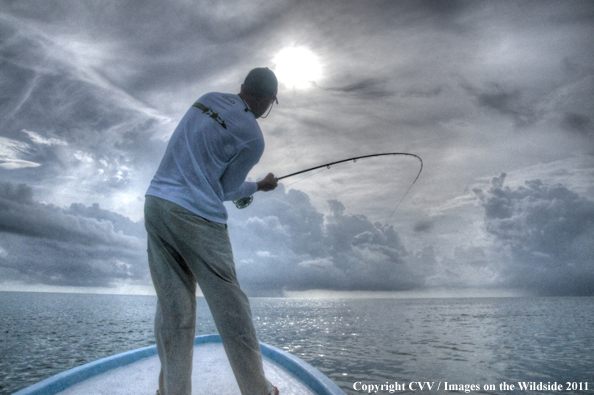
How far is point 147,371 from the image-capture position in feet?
10.9

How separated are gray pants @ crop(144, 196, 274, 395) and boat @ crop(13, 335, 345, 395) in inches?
39.8

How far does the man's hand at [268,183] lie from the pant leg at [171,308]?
892 millimetres

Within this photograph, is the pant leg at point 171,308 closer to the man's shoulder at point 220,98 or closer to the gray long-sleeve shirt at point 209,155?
the gray long-sleeve shirt at point 209,155

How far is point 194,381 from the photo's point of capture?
292 cm

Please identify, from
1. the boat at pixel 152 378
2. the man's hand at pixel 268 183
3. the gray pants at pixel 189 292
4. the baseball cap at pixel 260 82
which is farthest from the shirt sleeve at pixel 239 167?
the boat at pixel 152 378

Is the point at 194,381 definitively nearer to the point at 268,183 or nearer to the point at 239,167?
the point at 268,183

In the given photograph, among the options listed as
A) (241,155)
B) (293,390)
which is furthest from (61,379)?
(241,155)

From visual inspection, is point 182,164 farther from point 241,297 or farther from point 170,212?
point 241,297

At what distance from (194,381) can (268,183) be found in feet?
6.35

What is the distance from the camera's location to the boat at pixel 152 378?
2615 mm

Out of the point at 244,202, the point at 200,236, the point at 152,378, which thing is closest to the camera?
the point at 200,236

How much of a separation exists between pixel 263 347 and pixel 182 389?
2.83 meters

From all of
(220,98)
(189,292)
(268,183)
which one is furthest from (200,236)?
(268,183)

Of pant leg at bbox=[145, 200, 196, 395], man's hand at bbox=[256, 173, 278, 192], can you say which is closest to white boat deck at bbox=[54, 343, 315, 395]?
pant leg at bbox=[145, 200, 196, 395]
